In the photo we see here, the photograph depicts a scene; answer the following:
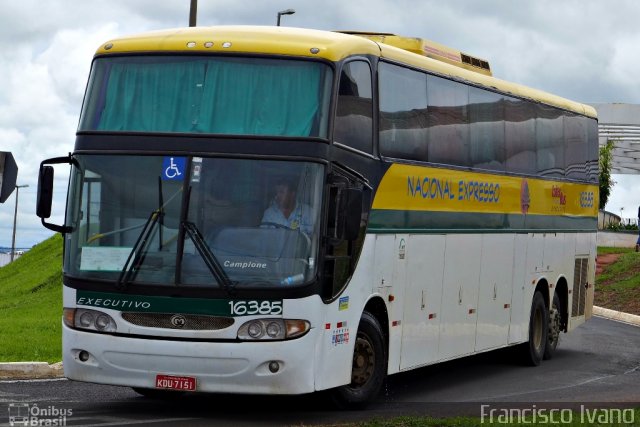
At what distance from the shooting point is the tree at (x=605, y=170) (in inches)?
2402

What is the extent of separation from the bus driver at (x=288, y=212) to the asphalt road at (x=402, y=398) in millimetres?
1814

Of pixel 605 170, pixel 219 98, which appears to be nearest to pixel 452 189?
pixel 219 98

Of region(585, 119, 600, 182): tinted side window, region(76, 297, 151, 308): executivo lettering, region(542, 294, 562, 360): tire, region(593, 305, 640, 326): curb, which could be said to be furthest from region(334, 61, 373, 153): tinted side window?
region(593, 305, 640, 326): curb

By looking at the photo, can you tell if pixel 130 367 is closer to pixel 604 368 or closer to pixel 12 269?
pixel 604 368

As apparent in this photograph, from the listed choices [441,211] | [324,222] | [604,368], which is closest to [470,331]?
[441,211]

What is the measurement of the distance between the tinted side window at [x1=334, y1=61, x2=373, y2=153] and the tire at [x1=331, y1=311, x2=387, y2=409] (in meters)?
1.74

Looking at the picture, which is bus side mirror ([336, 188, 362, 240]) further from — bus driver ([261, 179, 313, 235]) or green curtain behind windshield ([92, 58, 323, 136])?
green curtain behind windshield ([92, 58, 323, 136])

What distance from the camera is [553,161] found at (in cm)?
2025

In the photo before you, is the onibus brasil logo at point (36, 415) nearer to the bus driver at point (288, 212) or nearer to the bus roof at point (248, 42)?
the bus driver at point (288, 212)

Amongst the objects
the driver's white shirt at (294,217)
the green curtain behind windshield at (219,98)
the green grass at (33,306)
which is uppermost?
the green curtain behind windshield at (219,98)

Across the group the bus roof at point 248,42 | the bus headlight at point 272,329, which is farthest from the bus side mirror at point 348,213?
the bus roof at point 248,42

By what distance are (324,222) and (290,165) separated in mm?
592

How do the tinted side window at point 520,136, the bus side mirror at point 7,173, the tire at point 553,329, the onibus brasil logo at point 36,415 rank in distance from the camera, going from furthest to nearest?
the tire at point 553,329
the bus side mirror at point 7,173
the tinted side window at point 520,136
the onibus brasil logo at point 36,415

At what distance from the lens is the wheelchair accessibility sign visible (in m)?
12.3
